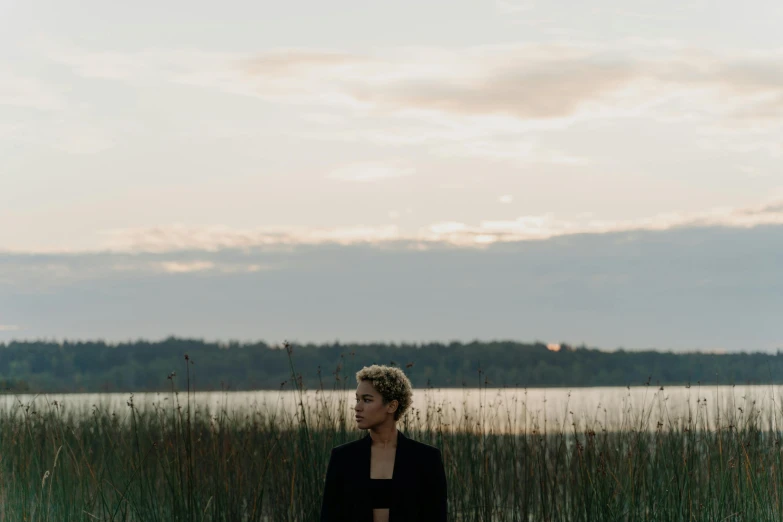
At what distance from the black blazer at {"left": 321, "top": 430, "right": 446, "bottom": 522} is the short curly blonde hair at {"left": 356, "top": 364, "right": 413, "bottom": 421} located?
15 cm

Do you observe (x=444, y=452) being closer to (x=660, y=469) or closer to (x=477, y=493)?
(x=477, y=493)

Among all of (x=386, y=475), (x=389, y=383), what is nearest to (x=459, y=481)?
(x=386, y=475)

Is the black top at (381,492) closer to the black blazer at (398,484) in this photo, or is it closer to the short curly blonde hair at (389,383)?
the black blazer at (398,484)

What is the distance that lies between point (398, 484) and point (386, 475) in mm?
67

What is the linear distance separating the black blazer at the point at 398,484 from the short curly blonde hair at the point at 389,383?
0.15m

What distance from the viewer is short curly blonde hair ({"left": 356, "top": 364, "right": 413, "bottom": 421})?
3.70 m

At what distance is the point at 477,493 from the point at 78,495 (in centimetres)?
310

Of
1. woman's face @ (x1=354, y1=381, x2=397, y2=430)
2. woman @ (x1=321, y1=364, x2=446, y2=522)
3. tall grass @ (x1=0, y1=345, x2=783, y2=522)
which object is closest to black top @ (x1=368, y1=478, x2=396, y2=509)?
woman @ (x1=321, y1=364, x2=446, y2=522)

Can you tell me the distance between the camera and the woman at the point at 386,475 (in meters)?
3.74

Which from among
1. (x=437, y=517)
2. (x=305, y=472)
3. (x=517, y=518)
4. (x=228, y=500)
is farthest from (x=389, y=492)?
(x=517, y=518)

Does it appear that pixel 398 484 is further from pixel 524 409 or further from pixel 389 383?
pixel 524 409

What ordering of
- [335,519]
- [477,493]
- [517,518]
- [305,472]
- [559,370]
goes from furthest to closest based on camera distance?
[559,370] → [517,518] → [477,493] → [305,472] → [335,519]

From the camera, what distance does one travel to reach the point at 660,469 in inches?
268

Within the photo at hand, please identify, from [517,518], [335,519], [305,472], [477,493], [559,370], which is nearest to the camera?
[335,519]
